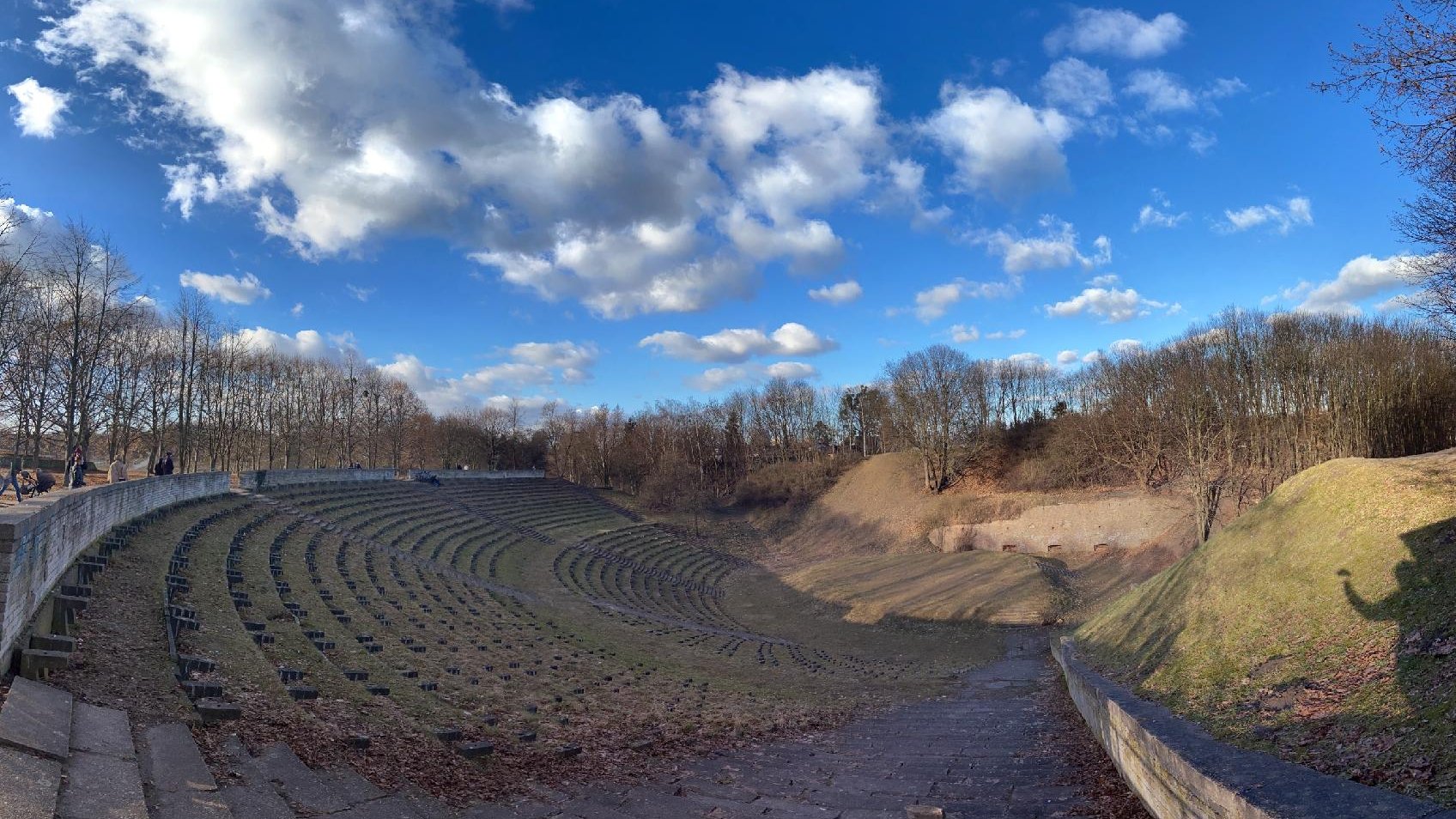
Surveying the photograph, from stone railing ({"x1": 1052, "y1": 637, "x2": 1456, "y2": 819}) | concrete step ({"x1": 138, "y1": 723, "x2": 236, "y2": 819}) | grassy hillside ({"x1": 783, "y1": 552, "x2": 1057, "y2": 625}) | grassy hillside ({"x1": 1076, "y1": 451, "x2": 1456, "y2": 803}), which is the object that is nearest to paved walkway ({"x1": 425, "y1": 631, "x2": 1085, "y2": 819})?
stone railing ({"x1": 1052, "y1": 637, "x2": 1456, "y2": 819})

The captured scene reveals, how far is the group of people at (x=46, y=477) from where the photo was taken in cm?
1552

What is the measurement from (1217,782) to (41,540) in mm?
12314

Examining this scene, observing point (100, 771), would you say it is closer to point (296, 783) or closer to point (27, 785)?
point (27, 785)

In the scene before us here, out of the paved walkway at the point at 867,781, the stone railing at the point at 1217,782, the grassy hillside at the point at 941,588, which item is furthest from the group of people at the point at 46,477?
the grassy hillside at the point at 941,588

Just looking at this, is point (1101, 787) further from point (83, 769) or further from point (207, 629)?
point (207, 629)

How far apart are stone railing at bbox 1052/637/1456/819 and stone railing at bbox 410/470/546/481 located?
49789 millimetres

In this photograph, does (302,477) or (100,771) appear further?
(302,477)

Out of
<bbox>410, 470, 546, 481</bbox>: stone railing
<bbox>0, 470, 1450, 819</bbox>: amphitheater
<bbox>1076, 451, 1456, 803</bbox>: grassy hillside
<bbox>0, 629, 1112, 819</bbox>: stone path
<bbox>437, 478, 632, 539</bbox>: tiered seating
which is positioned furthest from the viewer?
<bbox>410, 470, 546, 481</bbox>: stone railing

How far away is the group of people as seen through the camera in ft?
50.9

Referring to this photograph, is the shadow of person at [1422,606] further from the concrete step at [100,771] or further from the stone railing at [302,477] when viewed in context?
the stone railing at [302,477]

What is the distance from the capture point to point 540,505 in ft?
176

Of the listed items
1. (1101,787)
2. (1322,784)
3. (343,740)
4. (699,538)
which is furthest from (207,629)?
(699,538)

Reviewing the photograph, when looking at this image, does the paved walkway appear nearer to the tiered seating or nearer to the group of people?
the group of people

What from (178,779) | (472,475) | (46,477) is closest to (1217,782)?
(178,779)
